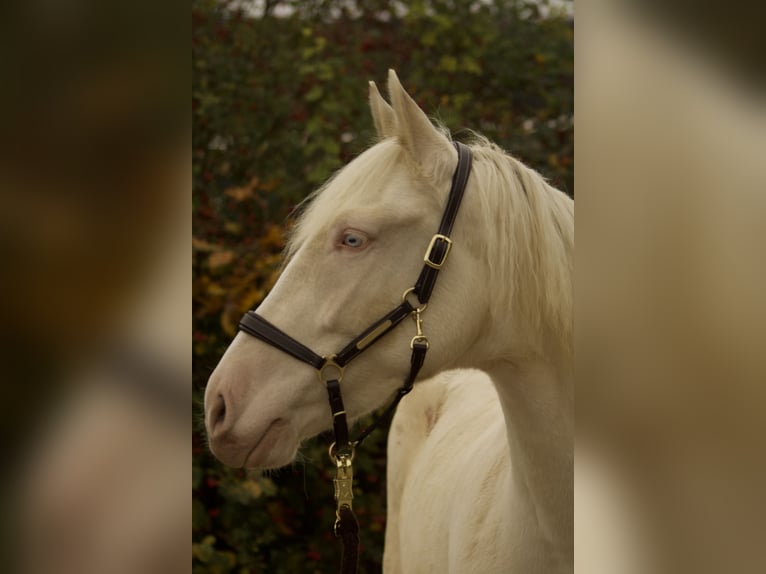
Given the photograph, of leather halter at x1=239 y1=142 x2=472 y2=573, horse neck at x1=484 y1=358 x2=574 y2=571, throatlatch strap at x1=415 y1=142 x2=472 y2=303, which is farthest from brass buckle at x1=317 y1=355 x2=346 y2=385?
horse neck at x1=484 y1=358 x2=574 y2=571

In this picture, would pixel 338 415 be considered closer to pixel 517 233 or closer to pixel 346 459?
pixel 346 459

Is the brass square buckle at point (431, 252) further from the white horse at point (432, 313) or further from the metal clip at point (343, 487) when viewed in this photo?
the metal clip at point (343, 487)

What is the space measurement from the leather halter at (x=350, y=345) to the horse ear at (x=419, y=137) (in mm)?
62

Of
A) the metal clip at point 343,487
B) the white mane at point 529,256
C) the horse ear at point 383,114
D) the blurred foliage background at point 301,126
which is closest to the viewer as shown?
the metal clip at point 343,487

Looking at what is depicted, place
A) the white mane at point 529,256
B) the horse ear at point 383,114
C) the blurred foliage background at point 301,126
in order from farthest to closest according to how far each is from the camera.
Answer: the blurred foliage background at point 301,126, the horse ear at point 383,114, the white mane at point 529,256

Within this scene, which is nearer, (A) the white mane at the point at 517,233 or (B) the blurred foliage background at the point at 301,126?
(A) the white mane at the point at 517,233

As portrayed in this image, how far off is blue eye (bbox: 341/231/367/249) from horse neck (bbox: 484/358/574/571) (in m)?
0.40

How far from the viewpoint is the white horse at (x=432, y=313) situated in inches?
62.7

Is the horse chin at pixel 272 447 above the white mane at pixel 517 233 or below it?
below

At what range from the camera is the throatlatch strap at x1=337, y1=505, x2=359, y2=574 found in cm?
154

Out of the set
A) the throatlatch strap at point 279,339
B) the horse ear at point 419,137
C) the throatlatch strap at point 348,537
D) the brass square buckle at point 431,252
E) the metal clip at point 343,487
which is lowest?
the throatlatch strap at point 348,537

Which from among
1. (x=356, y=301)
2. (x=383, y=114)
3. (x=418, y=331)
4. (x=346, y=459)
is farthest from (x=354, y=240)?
(x=346, y=459)

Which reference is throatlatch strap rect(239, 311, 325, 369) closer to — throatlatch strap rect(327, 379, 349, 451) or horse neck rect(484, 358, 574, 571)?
throatlatch strap rect(327, 379, 349, 451)

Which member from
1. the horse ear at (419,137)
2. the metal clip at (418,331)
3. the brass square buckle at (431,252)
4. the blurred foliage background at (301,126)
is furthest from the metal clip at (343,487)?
the blurred foliage background at (301,126)
